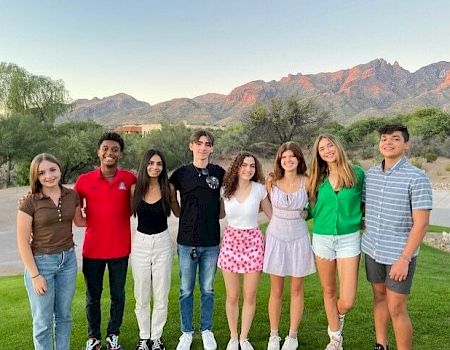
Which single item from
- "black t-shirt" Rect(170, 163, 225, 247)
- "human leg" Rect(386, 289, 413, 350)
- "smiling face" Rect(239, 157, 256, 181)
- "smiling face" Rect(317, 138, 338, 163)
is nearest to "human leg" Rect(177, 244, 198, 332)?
"black t-shirt" Rect(170, 163, 225, 247)

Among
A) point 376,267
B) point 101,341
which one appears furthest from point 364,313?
point 101,341

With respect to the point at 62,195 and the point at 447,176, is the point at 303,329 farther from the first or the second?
the point at 447,176

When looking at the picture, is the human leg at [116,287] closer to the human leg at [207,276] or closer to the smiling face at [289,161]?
the human leg at [207,276]

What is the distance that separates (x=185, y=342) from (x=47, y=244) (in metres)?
1.47

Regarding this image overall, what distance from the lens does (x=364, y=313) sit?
15.4ft

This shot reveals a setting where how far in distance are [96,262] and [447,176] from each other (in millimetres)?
25592

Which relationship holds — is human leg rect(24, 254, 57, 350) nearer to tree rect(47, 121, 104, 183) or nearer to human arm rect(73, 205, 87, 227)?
human arm rect(73, 205, 87, 227)

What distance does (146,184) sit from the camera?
3596mm

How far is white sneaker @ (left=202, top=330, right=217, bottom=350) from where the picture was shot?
385cm

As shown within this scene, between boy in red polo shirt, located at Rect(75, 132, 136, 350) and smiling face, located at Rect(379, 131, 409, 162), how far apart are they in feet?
6.49

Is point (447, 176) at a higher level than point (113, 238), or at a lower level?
lower

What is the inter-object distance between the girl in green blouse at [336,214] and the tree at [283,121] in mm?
32138

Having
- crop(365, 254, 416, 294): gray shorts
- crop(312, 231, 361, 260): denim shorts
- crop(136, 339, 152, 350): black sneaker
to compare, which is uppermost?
crop(312, 231, 361, 260): denim shorts

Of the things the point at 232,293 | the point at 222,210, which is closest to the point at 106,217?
the point at 222,210
